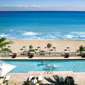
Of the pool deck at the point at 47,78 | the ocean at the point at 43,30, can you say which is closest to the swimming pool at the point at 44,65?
the pool deck at the point at 47,78

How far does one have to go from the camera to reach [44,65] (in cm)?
1819

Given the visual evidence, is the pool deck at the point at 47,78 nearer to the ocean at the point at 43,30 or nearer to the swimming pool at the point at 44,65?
the swimming pool at the point at 44,65

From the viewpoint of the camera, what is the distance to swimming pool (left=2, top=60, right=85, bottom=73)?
17075 mm

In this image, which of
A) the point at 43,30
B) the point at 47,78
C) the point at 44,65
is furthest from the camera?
Answer: the point at 43,30

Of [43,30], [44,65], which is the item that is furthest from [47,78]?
[43,30]

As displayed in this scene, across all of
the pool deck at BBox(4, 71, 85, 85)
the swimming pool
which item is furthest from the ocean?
the pool deck at BBox(4, 71, 85, 85)

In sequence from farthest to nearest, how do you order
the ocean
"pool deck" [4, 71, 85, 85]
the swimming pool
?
the ocean, the swimming pool, "pool deck" [4, 71, 85, 85]

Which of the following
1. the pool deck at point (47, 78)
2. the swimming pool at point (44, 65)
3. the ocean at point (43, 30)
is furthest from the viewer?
the ocean at point (43, 30)

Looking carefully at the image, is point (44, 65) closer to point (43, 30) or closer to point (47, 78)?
point (47, 78)

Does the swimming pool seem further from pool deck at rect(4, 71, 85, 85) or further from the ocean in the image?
the ocean

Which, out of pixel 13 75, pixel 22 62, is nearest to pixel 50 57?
pixel 22 62

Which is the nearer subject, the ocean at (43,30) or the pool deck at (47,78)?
the pool deck at (47,78)

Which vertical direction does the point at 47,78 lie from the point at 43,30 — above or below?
below

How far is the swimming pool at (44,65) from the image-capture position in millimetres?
17075
